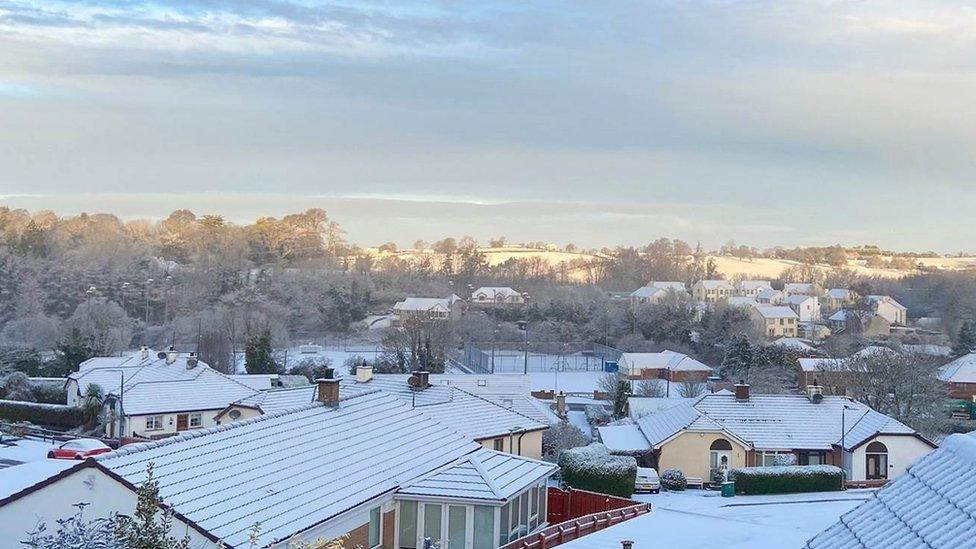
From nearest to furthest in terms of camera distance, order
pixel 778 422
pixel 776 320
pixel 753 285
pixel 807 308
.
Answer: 1. pixel 778 422
2. pixel 776 320
3. pixel 807 308
4. pixel 753 285

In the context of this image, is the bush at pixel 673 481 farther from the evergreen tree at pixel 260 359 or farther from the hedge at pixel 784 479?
the evergreen tree at pixel 260 359

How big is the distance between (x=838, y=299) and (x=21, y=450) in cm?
11211

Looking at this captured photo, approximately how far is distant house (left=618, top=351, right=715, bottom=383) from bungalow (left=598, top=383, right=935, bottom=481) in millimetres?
29326

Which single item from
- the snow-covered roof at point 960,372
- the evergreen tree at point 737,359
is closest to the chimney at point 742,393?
the evergreen tree at point 737,359

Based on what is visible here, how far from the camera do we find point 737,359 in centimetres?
5991

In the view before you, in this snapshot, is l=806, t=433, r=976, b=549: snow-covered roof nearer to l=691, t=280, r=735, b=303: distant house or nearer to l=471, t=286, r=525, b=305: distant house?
l=471, t=286, r=525, b=305: distant house

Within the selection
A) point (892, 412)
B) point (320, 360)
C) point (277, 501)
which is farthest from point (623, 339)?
point (277, 501)

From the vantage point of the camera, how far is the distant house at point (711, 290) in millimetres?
124381

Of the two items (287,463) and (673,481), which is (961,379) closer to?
(673,481)

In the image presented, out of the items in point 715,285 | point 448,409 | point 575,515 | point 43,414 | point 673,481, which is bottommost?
point 43,414

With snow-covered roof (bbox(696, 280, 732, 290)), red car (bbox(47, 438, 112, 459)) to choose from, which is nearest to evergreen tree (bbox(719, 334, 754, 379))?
red car (bbox(47, 438, 112, 459))

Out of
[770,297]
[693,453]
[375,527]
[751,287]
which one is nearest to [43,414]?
[693,453]

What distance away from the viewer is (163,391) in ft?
124

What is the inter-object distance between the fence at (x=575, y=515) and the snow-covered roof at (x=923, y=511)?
28.9ft
